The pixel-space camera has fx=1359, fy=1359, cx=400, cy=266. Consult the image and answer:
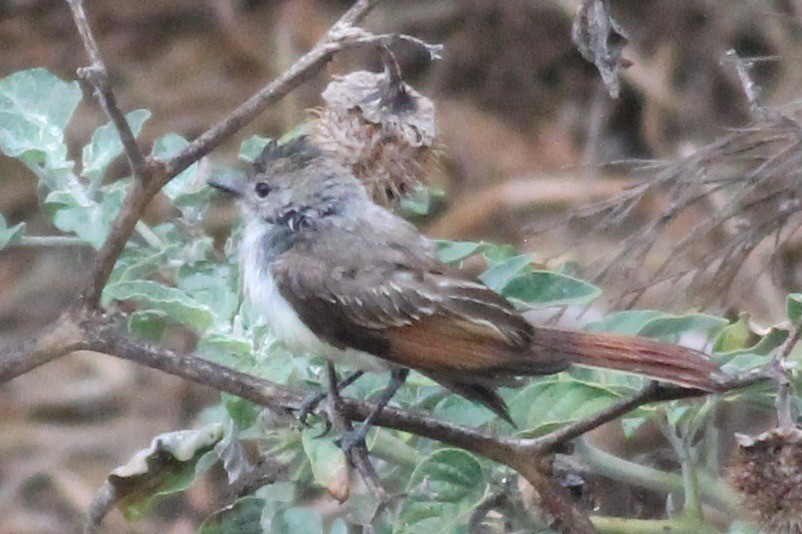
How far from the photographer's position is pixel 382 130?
2111 mm

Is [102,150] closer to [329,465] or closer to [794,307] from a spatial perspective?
[329,465]

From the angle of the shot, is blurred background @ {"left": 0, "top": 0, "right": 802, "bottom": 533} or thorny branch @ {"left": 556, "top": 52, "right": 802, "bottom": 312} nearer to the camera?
thorny branch @ {"left": 556, "top": 52, "right": 802, "bottom": 312}

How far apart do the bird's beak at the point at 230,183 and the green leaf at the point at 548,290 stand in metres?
0.51

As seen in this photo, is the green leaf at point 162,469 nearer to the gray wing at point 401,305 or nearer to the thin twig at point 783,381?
the gray wing at point 401,305

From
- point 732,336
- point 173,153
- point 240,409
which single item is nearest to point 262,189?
point 173,153

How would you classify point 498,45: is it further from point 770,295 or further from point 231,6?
point 770,295

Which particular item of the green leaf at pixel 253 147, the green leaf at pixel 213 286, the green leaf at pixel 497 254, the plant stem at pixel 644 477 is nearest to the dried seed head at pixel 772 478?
the plant stem at pixel 644 477

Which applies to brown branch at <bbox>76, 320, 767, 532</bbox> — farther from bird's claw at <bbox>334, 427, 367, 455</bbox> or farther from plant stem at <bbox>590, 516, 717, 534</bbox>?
plant stem at <bbox>590, 516, 717, 534</bbox>

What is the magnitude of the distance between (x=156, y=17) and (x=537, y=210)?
1.81m

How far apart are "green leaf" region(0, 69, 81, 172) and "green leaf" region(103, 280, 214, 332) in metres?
0.26

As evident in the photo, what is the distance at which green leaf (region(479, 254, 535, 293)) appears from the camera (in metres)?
1.89

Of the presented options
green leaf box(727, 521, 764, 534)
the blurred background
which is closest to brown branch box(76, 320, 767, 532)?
green leaf box(727, 521, 764, 534)

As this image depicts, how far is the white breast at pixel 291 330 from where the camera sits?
1879mm

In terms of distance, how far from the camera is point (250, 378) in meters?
1.65
